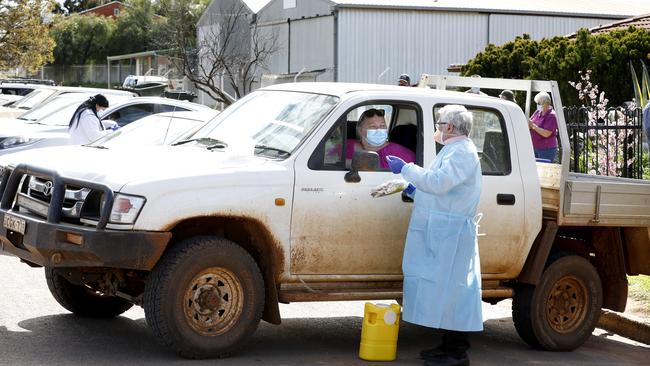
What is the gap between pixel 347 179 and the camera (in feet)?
25.7

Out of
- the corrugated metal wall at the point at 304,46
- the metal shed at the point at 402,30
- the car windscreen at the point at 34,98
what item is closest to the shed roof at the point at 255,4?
the corrugated metal wall at the point at 304,46

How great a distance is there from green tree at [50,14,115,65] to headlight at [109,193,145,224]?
74106mm

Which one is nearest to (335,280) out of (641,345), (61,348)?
(61,348)

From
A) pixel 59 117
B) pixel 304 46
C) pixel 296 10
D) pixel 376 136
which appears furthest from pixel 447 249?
pixel 296 10

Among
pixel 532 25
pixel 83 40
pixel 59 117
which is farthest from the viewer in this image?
pixel 83 40

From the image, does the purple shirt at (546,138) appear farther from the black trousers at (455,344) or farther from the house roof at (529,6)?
the house roof at (529,6)

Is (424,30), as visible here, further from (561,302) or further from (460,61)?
(561,302)

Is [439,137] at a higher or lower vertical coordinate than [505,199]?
higher

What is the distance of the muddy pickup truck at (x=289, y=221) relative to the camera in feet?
23.9

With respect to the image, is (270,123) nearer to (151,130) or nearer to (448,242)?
(448,242)

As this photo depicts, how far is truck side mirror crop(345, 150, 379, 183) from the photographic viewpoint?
25.2 ft

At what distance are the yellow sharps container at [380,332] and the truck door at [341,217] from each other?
31 cm

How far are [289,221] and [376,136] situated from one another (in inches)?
41.2

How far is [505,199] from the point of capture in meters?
8.42
